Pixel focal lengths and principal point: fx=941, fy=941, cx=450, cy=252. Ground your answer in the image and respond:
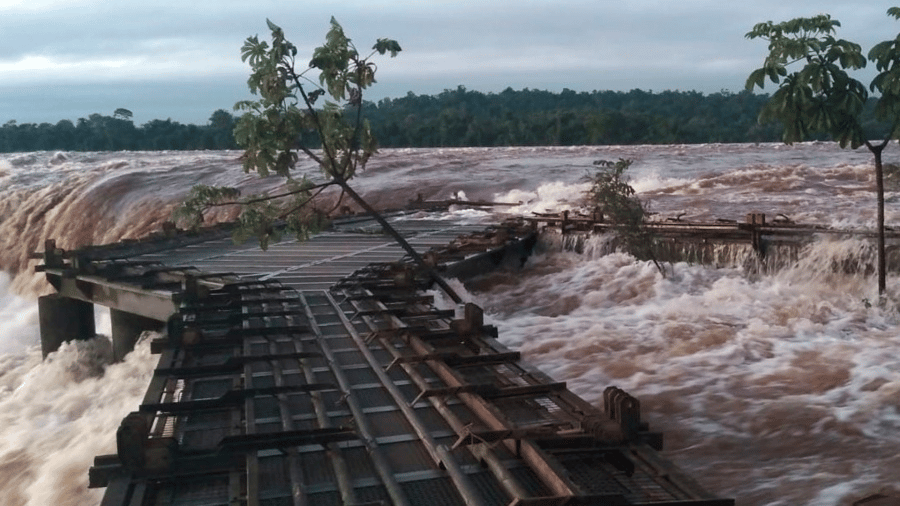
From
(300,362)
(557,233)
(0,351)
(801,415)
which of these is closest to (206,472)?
(300,362)

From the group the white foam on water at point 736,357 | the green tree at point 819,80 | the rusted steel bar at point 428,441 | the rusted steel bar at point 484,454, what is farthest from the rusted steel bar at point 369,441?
the green tree at point 819,80

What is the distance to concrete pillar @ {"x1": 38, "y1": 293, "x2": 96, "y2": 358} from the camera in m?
13.3

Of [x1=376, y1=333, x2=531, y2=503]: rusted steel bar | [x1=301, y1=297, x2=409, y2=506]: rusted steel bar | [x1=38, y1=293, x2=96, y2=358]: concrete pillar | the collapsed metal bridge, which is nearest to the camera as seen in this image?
[x1=376, y1=333, x2=531, y2=503]: rusted steel bar

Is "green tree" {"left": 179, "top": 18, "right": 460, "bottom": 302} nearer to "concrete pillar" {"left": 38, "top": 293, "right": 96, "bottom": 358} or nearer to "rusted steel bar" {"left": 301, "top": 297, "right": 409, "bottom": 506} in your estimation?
"rusted steel bar" {"left": 301, "top": 297, "right": 409, "bottom": 506}

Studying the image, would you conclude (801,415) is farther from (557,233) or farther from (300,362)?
(557,233)

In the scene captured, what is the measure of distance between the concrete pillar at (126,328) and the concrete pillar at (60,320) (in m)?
0.83

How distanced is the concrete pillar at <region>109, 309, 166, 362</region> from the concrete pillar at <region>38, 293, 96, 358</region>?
2.72 feet

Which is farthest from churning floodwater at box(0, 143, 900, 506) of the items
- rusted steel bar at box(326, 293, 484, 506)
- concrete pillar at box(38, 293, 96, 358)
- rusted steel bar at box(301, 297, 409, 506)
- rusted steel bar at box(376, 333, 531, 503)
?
rusted steel bar at box(376, 333, 531, 503)

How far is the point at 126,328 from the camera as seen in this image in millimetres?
12812

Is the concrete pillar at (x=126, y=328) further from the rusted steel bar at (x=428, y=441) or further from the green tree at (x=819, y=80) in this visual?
the green tree at (x=819, y=80)

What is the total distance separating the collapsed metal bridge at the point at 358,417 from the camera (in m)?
4.88

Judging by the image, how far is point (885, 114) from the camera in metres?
10.5

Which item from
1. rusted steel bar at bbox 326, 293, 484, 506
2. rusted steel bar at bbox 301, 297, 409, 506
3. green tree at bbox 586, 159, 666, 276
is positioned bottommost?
rusted steel bar at bbox 301, 297, 409, 506

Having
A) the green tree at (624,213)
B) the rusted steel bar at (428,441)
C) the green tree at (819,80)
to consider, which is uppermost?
the green tree at (819,80)
